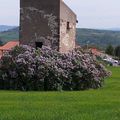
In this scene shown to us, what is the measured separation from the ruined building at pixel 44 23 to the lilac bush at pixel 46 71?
2638 millimetres

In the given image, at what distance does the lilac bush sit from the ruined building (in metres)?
2.64

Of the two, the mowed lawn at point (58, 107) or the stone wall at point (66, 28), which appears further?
the stone wall at point (66, 28)

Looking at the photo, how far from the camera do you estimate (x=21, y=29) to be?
31.1m

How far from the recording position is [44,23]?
30797mm

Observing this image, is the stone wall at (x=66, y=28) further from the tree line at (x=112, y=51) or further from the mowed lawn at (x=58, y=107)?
the tree line at (x=112, y=51)

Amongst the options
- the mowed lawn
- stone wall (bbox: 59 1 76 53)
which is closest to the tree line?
stone wall (bbox: 59 1 76 53)

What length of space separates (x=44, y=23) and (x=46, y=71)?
5486 mm

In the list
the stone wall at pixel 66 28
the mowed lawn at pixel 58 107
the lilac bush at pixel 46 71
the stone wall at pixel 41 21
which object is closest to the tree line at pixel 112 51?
the stone wall at pixel 66 28

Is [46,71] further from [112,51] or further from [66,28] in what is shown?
[112,51]

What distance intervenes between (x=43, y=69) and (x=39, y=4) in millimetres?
5806

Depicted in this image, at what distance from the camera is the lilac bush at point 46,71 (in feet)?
84.6

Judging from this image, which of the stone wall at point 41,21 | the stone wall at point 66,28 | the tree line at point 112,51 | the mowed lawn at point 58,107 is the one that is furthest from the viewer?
the tree line at point 112,51

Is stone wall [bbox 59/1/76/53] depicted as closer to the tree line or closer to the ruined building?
the ruined building

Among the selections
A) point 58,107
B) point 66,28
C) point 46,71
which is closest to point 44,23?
point 66,28
